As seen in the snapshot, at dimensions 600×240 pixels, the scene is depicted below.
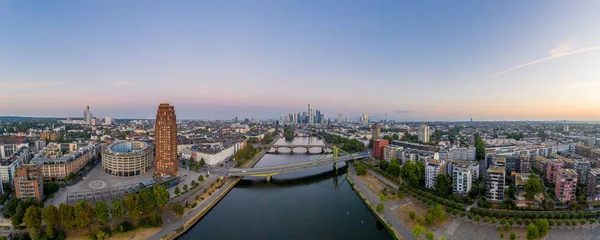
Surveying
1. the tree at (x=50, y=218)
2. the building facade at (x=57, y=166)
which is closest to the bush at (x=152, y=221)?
the tree at (x=50, y=218)

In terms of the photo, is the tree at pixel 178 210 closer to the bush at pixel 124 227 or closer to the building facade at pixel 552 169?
the bush at pixel 124 227

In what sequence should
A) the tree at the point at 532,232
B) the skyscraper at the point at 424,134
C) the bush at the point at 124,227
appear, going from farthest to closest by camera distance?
the skyscraper at the point at 424,134, the bush at the point at 124,227, the tree at the point at 532,232

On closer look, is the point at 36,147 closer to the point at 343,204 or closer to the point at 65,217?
the point at 65,217

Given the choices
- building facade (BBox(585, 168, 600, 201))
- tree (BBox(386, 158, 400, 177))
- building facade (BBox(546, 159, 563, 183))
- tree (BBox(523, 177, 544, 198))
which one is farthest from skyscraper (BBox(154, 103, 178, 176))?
building facade (BBox(585, 168, 600, 201))

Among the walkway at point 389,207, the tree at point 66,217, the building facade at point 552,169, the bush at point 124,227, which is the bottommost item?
the walkway at point 389,207

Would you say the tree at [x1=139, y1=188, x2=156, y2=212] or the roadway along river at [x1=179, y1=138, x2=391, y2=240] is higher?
the tree at [x1=139, y1=188, x2=156, y2=212]

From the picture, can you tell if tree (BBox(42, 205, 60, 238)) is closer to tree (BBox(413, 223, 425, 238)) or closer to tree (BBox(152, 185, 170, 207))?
tree (BBox(152, 185, 170, 207))
